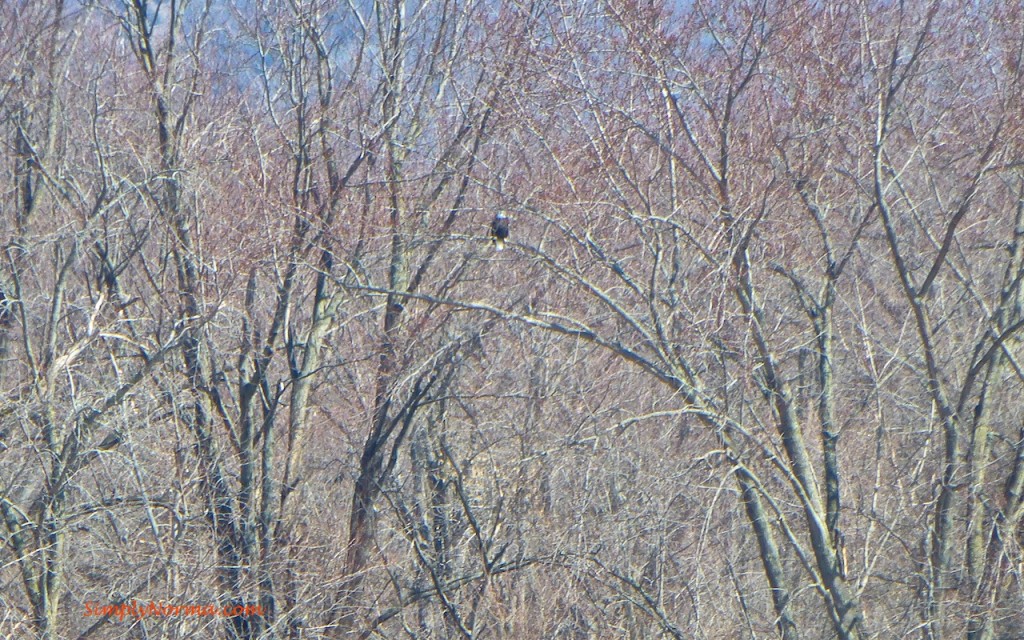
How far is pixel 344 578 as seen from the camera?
789 centimetres

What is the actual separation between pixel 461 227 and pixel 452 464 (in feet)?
7.21

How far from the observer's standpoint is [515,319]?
6430 millimetres

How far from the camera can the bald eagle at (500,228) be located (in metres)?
6.66

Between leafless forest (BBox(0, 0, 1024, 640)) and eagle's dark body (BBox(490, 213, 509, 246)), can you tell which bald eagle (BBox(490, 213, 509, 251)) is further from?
leafless forest (BBox(0, 0, 1024, 640))

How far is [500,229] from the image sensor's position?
670 centimetres

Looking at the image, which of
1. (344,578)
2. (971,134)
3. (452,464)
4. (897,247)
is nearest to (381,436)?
(452,464)

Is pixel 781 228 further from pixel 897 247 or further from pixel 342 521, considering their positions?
pixel 342 521

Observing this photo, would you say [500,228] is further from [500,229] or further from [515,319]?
[515,319]

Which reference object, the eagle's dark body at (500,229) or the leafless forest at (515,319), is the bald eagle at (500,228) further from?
the leafless forest at (515,319)

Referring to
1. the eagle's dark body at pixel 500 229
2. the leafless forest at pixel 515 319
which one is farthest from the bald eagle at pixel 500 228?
the leafless forest at pixel 515 319

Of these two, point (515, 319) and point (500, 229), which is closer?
point (515, 319)

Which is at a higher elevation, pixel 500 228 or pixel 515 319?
pixel 500 228

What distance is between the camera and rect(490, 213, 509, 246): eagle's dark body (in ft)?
21.8

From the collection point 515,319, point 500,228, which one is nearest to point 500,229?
point 500,228
